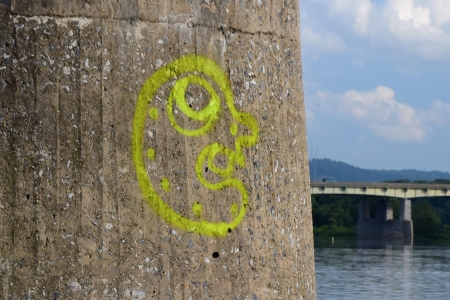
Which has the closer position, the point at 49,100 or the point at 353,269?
the point at 49,100

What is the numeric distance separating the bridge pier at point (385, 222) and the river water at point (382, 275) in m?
14.0

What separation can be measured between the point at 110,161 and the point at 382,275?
121 ft

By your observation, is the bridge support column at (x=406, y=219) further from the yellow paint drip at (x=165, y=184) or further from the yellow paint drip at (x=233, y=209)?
the yellow paint drip at (x=165, y=184)

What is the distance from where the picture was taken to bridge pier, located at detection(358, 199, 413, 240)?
71.1 metres

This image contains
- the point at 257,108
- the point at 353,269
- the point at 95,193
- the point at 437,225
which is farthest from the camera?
the point at 437,225

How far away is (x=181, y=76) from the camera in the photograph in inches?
118

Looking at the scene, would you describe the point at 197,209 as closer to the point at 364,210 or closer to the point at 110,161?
the point at 110,161

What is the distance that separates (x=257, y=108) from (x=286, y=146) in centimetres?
21

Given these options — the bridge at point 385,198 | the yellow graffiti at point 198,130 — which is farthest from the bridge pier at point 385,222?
the yellow graffiti at point 198,130

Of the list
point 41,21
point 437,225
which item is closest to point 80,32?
point 41,21

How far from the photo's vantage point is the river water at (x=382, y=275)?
3164 centimetres

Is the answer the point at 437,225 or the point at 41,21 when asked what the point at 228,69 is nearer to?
the point at 41,21

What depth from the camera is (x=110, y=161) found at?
2.91 meters

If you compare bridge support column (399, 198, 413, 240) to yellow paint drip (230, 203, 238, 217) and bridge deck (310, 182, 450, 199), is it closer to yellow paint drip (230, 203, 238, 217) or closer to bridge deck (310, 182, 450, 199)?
bridge deck (310, 182, 450, 199)
